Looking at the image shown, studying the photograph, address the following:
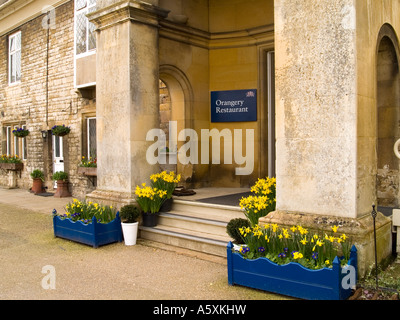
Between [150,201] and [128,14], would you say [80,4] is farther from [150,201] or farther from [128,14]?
[150,201]

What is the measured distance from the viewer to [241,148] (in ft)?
29.6

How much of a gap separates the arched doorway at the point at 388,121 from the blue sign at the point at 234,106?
9.96ft

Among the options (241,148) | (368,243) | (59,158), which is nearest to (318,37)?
(368,243)

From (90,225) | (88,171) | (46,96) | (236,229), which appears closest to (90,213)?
(90,225)

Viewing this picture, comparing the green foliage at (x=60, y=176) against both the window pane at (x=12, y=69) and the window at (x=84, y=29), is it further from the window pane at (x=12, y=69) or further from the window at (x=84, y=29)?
the window pane at (x=12, y=69)

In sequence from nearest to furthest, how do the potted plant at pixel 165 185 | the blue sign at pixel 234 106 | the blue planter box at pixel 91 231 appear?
the blue planter box at pixel 91 231 < the potted plant at pixel 165 185 < the blue sign at pixel 234 106

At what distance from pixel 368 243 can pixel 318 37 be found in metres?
2.42

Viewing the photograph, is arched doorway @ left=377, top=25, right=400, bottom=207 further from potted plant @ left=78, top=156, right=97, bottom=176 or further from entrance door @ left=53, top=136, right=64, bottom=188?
entrance door @ left=53, top=136, right=64, bottom=188

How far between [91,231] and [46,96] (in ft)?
A: 28.2

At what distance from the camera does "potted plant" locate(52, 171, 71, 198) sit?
12.5 metres

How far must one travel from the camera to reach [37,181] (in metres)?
13.6

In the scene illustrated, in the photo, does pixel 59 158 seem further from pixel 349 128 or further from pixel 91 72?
pixel 349 128

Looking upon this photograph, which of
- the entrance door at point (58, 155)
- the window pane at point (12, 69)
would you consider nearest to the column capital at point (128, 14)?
the entrance door at point (58, 155)

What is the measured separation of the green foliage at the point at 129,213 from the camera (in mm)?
6621
